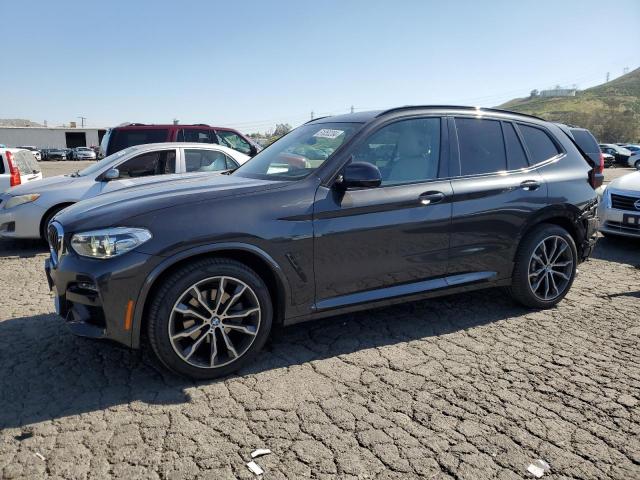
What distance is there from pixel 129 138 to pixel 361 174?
8190 millimetres

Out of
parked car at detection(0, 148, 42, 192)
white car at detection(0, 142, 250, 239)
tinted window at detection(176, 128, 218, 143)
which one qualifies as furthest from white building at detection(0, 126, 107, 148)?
white car at detection(0, 142, 250, 239)

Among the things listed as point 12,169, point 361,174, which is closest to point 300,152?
point 361,174

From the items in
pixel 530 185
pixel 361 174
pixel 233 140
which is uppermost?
pixel 233 140

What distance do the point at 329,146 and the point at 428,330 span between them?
1.76 metres

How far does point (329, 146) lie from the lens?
12.2 feet

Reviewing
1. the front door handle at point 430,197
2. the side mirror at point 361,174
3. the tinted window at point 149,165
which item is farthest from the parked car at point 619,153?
the side mirror at point 361,174

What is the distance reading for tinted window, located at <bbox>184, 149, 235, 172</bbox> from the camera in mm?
7738

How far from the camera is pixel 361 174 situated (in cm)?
330

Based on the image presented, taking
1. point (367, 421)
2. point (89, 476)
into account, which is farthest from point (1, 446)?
point (367, 421)

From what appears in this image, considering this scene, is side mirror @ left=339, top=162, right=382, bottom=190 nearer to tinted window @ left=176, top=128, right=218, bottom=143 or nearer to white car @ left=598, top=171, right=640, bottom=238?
white car @ left=598, top=171, right=640, bottom=238

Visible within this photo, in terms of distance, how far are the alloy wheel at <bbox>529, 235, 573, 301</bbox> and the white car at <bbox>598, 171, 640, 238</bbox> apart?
3.43 meters

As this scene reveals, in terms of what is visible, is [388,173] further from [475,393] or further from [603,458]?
[603,458]

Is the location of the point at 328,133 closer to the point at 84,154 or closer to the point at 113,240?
the point at 113,240

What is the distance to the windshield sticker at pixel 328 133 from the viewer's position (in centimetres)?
384
